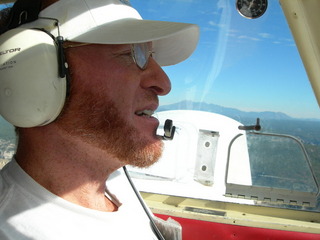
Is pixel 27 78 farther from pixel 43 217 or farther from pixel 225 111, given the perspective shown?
pixel 225 111

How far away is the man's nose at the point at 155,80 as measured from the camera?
1.13 metres

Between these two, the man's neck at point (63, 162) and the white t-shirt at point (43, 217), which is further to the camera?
the man's neck at point (63, 162)

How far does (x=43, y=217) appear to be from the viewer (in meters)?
0.93

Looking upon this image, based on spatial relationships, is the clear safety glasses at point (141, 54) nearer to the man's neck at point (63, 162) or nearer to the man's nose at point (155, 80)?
the man's nose at point (155, 80)

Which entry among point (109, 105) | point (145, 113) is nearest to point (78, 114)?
point (109, 105)

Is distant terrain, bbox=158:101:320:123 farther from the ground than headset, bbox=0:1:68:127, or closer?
farther from the ground

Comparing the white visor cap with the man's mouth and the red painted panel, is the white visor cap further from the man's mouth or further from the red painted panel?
the red painted panel

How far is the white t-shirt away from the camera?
0.89 metres

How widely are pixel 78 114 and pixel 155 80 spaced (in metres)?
0.29

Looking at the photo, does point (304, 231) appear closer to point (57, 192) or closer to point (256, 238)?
point (256, 238)

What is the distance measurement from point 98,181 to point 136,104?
294 mm

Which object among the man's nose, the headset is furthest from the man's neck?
the man's nose

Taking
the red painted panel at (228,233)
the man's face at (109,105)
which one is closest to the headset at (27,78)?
the man's face at (109,105)

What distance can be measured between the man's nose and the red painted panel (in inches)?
44.7
